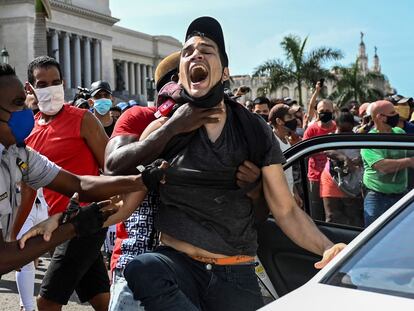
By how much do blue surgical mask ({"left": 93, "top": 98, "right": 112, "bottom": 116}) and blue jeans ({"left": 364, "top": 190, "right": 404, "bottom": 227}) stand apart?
437 cm

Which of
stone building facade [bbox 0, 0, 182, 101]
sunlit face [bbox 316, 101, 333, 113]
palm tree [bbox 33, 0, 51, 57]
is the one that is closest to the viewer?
sunlit face [bbox 316, 101, 333, 113]

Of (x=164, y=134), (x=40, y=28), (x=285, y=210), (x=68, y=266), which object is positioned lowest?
(x=68, y=266)

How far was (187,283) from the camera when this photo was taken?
294 centimetres

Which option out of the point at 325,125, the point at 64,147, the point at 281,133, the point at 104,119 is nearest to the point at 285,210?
the point at 64,147

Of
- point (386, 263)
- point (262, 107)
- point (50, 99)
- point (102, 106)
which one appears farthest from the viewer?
point (262, 107)

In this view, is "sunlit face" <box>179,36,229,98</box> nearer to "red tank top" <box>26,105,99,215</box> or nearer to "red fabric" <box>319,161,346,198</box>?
"red fabric" <box>319,161,346,198</box>

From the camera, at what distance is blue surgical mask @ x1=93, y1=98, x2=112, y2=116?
8.26m

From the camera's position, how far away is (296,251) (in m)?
4.38

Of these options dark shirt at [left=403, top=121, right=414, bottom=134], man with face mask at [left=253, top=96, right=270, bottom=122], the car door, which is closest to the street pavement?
the car door

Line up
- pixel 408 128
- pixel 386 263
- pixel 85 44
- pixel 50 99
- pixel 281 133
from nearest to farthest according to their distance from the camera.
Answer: pixel 386 263, pixel 50 99, pixel 281 133, pixel 408 128, pixel 85 44

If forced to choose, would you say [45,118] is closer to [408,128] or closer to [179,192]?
[179,192]

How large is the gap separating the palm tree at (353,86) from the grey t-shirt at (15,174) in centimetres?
3888

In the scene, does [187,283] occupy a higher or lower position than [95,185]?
lower

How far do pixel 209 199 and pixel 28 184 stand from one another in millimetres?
1075
